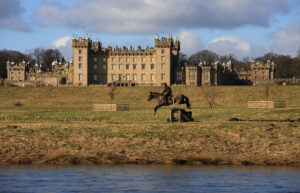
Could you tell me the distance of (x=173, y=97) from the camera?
127 feet

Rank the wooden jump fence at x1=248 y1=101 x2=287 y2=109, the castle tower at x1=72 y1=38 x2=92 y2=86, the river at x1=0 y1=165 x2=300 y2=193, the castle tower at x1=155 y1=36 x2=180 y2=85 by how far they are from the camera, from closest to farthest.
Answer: the river at x1=0 y1=165 x2=300 y2=193 → the wooden jump fence at x1=248 y1=101 x2=287 y2=109 → the castle tower at x1=155 y1=36 x2=180 y2=85 → the castle tower at x1=72 y1=38 x2=92 y2=86

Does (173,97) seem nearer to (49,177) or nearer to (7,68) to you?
(49,177)

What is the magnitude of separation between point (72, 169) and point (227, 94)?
68.6 metres

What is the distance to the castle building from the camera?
122 metres

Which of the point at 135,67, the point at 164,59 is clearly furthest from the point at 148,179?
the point at 135,67

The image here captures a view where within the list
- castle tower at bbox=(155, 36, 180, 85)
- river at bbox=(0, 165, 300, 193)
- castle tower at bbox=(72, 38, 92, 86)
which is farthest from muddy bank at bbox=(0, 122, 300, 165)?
castle tower at bbox=(72, 38, 92, 86)

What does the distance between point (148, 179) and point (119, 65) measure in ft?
344

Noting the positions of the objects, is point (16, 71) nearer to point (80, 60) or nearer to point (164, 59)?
point (80, 60)

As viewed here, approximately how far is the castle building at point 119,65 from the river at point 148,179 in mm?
97123

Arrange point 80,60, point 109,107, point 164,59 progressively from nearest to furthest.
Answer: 1. point 109,107
2. point 164,59
3. point 80,60

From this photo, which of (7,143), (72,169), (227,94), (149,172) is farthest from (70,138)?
(227,94)

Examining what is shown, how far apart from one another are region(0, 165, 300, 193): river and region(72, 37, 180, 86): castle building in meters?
97.1

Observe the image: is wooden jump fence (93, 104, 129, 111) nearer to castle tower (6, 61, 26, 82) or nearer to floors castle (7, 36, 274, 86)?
floors castle (7, 36, 274, 86)

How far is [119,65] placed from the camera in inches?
4956
